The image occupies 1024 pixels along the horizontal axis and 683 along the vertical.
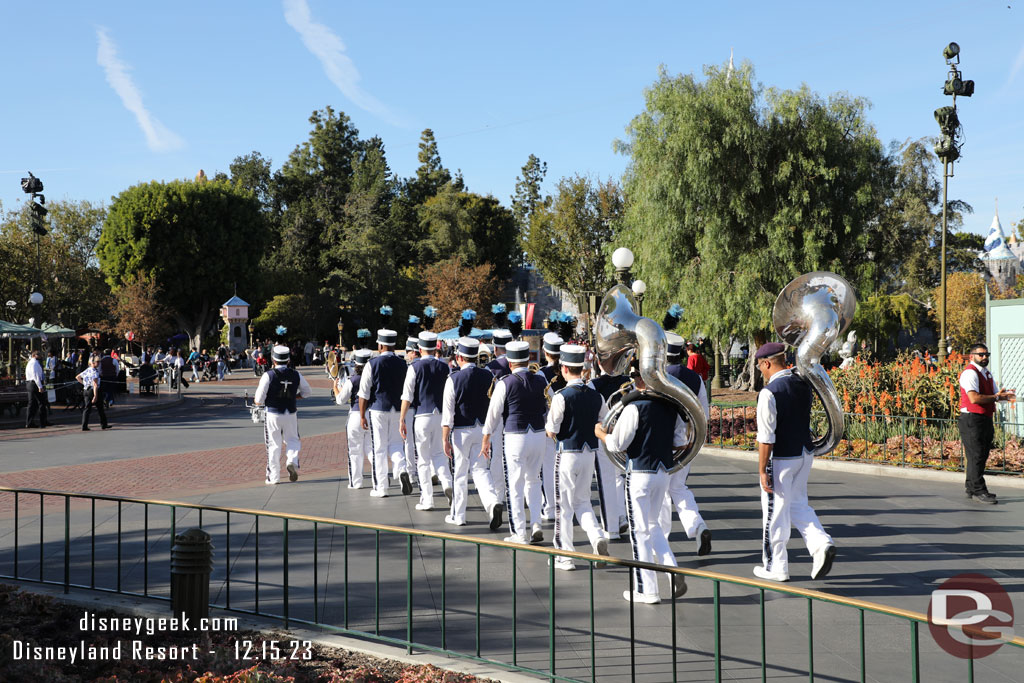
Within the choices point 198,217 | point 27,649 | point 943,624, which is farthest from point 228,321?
point 943,624

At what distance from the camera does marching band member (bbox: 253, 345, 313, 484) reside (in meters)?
12.0

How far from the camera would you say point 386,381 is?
1152 cm

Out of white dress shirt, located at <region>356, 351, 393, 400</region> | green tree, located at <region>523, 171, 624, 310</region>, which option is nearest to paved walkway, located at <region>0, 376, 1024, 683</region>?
white dress shirt, located at <region>356, 351, 393, 400</region>

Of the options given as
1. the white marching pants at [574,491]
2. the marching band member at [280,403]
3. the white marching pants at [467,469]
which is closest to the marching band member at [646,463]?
the white marching pants at [574,491]

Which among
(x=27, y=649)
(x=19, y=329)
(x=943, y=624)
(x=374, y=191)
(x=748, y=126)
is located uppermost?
(x=374, y=191)

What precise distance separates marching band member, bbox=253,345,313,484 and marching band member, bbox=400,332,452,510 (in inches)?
77.4

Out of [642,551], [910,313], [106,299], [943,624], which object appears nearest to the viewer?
[943,624]

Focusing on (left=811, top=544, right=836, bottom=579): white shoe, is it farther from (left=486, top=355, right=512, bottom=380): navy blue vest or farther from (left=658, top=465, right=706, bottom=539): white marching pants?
(left=486, top=355, right=512, bottom=380): navy blue vest

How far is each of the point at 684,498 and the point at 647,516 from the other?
199 cm

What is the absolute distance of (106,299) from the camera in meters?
47.2

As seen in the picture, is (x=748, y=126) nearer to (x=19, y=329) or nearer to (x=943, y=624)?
(x=19, y=329)

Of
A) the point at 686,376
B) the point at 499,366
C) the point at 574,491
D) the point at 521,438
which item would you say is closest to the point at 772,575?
the point at 574,491

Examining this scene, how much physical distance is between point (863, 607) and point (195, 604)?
4.20m

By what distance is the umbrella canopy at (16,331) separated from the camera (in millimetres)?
23125
